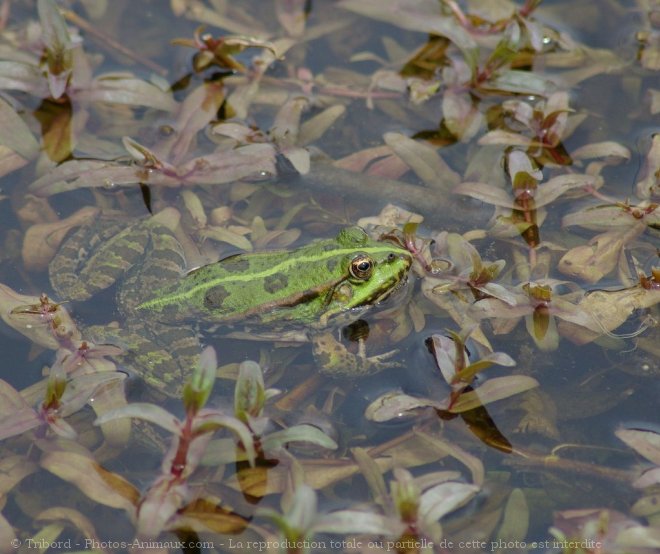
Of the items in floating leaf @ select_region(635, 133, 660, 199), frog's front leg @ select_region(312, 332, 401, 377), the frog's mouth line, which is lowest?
frog's front leg @ select_region(312, 332, 401, 377)

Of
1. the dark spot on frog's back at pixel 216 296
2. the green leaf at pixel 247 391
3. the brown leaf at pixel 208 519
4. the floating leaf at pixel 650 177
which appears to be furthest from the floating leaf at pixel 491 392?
the floating leaf at pixel 650 177

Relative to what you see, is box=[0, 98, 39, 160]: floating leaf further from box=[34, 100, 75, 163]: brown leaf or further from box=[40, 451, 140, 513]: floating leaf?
box=[40, 451, 140, 513]: floating leaf

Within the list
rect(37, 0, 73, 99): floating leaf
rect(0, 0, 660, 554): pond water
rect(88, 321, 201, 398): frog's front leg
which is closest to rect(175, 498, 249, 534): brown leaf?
rect(0, 0, 660, 554): pond water

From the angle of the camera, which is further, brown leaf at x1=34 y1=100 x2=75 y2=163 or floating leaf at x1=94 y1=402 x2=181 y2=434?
brown leaf at x1=34 y1=100 x2=75 y2=163

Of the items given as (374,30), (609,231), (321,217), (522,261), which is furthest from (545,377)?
(374,30)

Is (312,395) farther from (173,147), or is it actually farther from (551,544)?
(173,147)
